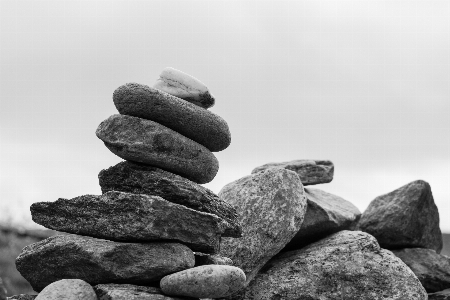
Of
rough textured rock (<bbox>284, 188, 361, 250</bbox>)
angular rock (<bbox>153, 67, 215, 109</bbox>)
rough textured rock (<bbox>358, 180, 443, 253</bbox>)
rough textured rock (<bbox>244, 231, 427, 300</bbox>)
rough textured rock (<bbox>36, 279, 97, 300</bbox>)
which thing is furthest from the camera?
rough textured rock (<bbox>358, 180, 443, 253</bbox>)

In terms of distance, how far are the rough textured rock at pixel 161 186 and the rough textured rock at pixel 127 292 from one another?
65.4 inches

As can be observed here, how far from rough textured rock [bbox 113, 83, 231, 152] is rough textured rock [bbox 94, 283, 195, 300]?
2979 mm

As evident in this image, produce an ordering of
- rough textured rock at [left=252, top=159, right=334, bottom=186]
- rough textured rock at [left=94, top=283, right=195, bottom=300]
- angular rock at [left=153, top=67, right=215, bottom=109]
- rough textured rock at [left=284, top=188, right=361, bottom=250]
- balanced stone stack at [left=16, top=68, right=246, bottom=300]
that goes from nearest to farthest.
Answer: rough textured rock at [left=94, top=283, right=195, bottom=300]
balanced stone stack at [left=16, top=68, right=246, bottom=300]
angular rock at [left=153, top=67, right=215, bottom=109]
rough textured rock at [left=284, top=188, right=361, bottom=250]
rough textured rock at [left=252, top=159, right=334, bottom=186]

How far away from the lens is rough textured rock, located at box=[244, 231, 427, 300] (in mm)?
14305

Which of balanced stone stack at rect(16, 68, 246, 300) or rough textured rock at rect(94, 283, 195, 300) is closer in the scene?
rough textured rock at rect(94, 283, 195, 300)

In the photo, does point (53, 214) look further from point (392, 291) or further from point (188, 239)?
point (392, 291)

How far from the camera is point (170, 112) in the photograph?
11.2 meters

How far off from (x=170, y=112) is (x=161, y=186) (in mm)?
1353

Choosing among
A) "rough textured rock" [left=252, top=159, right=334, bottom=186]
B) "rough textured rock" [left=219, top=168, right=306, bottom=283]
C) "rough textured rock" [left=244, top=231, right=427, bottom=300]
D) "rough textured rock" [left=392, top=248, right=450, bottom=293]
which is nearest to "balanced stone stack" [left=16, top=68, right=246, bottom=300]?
"rough textured rock" [left=219, top=168, right=306, bottom=283]

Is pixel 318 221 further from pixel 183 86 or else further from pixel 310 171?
pixel 183 86

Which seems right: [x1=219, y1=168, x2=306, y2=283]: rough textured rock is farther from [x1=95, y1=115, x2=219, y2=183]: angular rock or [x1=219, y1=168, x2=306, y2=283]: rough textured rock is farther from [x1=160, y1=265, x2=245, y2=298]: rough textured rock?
[x1=160, y1=265, x2=245, y2=298]: rough textured rock

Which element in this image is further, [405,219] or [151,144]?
[405,219]

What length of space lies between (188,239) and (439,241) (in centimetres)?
1089

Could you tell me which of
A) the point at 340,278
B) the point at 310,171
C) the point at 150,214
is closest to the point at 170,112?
the point at 150,214
